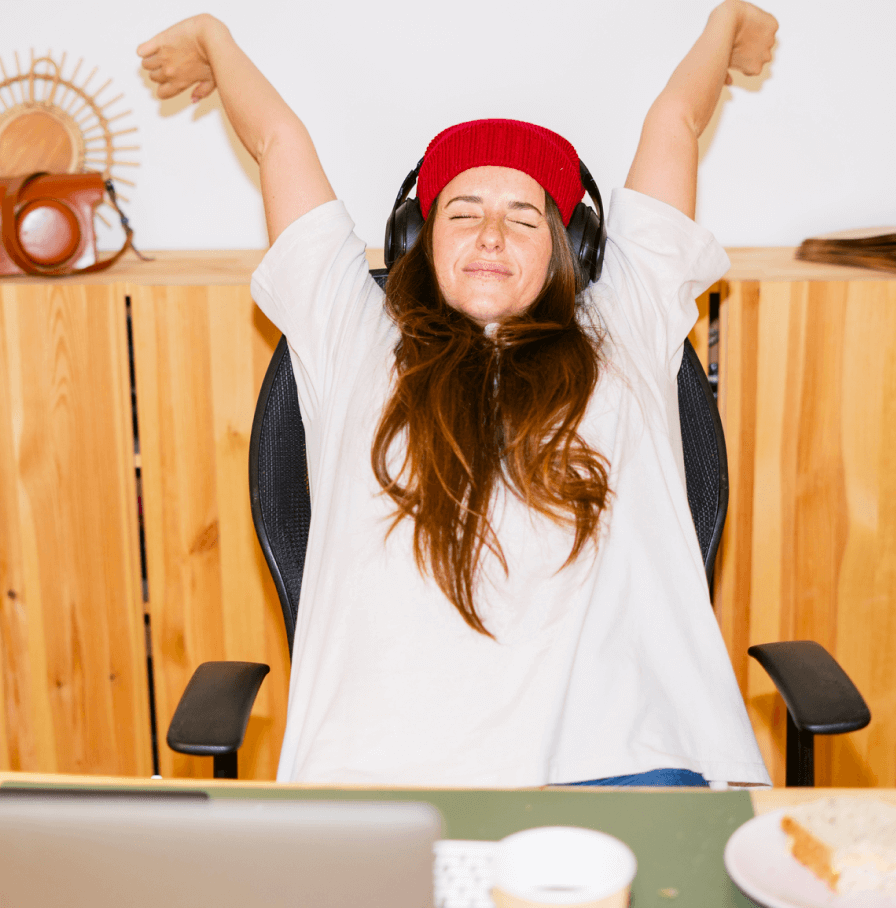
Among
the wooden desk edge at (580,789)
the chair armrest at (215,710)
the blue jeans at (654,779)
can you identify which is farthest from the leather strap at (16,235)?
the blue jeans at (654,779)

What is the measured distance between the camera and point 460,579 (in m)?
1.08

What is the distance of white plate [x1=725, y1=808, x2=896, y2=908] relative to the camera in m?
0.64

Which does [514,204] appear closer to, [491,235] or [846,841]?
[491,235]

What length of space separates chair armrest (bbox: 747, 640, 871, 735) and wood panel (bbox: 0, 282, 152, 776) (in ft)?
3.71

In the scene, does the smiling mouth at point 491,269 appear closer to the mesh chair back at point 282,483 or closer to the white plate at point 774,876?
the mesh chair back at point 282,483

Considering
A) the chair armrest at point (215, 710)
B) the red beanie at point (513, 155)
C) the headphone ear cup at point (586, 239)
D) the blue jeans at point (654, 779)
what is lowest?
the blue jeans at point (654, 779)

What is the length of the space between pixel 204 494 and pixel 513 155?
2.66 ft

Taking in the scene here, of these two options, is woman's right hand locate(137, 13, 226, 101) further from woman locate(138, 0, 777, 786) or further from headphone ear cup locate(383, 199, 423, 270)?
headphone ear cup locate(383, 199, 423, 270)

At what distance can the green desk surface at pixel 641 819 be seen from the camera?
2.22 ft

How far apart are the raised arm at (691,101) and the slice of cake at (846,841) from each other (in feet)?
3.14

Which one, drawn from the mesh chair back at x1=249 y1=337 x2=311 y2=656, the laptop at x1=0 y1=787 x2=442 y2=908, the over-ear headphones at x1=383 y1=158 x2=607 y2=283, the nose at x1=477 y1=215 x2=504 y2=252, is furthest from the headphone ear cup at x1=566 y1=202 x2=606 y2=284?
the laptop at x1=0 y1=787 x2=442 y2=908

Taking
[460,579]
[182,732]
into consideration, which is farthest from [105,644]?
[460,579]

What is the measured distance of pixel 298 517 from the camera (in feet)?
4.28

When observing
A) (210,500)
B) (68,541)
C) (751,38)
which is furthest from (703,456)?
(68,541)
